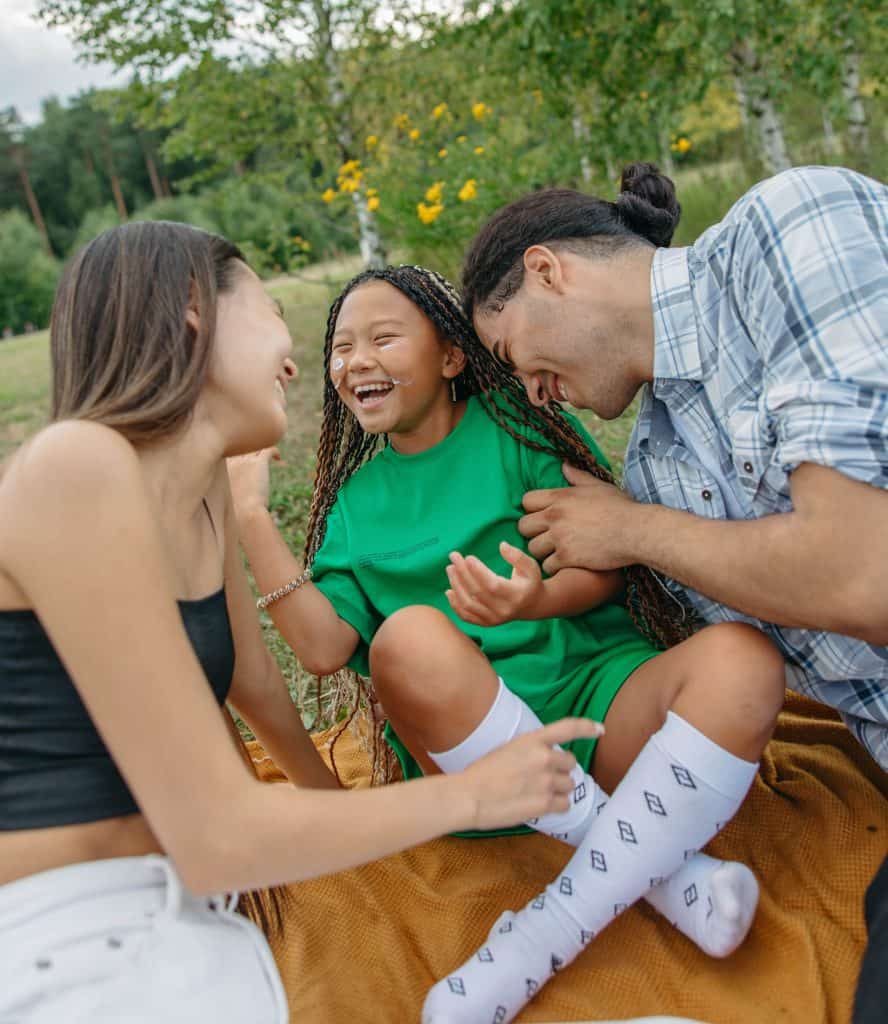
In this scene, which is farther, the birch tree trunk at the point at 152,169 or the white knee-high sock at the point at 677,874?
the birch tree trunk at the point at 152,169

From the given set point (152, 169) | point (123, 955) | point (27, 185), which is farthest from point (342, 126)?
point (27, 185)

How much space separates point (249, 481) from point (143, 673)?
3.42ft

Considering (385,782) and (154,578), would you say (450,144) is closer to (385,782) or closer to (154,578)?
(385,782)

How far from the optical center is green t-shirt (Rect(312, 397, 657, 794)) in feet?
6.91

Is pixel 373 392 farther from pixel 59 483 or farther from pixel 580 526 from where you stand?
pixel 59 483

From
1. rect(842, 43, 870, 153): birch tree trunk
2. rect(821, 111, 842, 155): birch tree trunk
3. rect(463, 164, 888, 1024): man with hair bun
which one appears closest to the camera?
rect(463, 164, 888, 1024): man with hair bun

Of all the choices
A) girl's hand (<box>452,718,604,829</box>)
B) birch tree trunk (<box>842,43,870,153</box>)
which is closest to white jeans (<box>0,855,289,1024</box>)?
girl's hand (<box>452,718,604,829</box>)

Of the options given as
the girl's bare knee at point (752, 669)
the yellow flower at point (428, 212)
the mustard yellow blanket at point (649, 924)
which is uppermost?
the yellow flower at point (428, 212)

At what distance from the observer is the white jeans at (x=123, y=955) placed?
3.97ft

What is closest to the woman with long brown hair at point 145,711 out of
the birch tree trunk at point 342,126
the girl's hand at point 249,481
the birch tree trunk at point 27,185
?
the girl's hand at point 249,481

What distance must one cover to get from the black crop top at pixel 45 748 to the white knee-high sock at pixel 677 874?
0.64 metres

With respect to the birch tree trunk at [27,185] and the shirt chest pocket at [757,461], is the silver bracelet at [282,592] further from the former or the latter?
the birch tree trunk at [27,185]

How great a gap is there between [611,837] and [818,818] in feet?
2.02

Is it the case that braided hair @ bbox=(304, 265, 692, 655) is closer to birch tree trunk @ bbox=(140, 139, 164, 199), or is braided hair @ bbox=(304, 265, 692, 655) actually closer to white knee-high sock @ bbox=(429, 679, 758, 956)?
white knee-high sock @ bbox=(429, 679, 758, 956)
